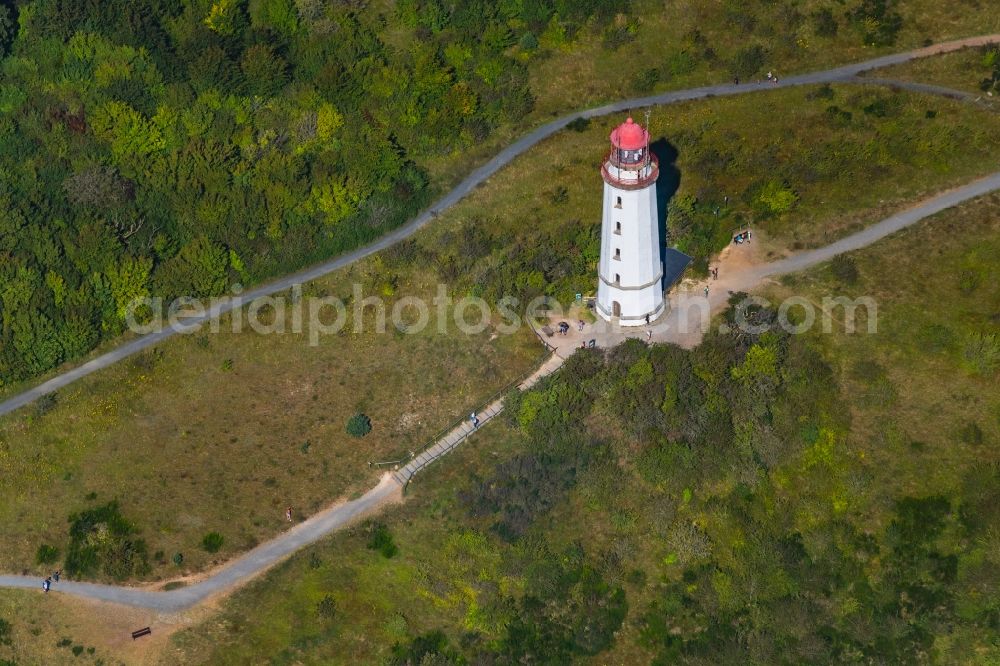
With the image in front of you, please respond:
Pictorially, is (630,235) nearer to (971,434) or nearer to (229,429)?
(971,434)

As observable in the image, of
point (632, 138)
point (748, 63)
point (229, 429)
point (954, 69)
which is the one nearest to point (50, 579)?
point (229, 429)

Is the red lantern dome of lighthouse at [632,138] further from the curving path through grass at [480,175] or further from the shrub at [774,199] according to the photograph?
the curving path through grass at [480,175]

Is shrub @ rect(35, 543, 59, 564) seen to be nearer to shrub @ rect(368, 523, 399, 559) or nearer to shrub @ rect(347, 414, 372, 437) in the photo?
shrub @ rect(347, 414, 372, 437)

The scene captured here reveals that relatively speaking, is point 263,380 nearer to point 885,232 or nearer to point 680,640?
point 680,640

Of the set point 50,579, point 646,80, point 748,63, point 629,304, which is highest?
point 748,63

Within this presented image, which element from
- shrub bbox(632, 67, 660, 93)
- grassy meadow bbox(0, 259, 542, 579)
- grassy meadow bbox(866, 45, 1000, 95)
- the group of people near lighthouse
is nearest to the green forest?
grassy meadow bbox(0, 259, 542, 579)

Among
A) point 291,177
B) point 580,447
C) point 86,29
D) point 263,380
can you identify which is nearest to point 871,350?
point 580,447
